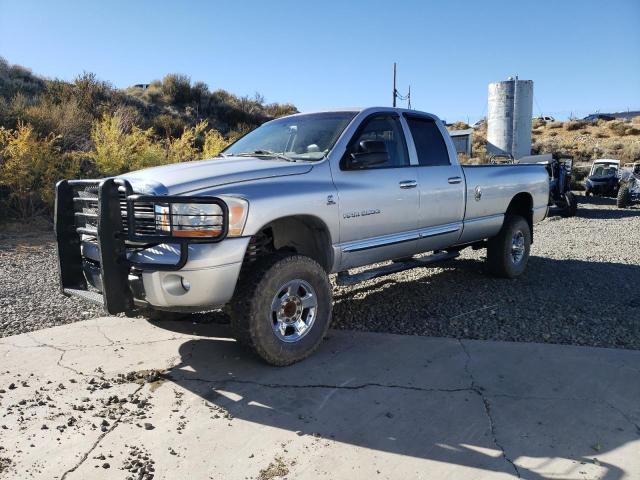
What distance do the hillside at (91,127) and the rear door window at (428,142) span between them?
7949mm

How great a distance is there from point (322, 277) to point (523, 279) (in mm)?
3857

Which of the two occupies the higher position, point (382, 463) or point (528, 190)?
point (528, 190)

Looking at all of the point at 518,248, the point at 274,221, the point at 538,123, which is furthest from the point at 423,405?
the point at 538,123

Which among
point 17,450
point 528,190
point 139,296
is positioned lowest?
point 17,450

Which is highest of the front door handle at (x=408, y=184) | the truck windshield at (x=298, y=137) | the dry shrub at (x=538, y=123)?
the dry shrub at (x=538, y=123)

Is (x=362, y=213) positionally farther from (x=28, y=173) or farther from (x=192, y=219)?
(x=28, y=173)

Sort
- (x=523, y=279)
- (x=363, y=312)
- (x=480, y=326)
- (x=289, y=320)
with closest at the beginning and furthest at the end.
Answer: (x=289, y=320) → (x=480, y=326) → (x=363, y=312) → (x=523, y=279)

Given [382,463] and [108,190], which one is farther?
[108,190]

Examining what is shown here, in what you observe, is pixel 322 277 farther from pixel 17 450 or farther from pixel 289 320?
pixel 17 450

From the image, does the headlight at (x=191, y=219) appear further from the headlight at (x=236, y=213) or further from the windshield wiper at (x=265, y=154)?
the windshield wiper at (x=265, y=154)

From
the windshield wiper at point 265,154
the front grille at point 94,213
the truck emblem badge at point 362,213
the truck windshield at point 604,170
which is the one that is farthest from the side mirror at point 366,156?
the truck windshield at point 604,170

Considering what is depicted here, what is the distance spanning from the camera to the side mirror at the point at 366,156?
188 inches

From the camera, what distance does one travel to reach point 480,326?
5.29 meters

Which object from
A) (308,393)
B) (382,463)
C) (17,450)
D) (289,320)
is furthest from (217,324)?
(382,463)
